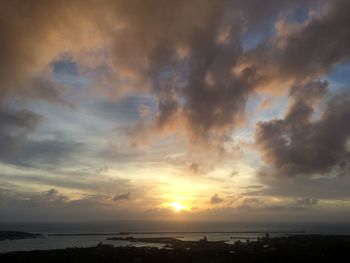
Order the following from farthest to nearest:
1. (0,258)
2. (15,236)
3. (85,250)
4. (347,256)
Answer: (15,236) < (85,250) < (0,258) < (347,256)

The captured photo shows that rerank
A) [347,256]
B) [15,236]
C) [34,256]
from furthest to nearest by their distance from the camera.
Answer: [15,236] → [34,256] → [347,256]

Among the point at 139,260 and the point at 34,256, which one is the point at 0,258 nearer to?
the point at 34,256

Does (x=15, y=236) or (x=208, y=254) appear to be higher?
(x=15, y=236)

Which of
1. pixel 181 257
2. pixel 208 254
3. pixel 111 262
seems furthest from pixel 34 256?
pixel 208 254

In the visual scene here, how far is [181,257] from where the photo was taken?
70750 mm

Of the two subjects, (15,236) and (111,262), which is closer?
(111,262)

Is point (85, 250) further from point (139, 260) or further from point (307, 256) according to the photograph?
point (307, 256)

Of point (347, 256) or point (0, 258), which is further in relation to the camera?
point (0, 258)

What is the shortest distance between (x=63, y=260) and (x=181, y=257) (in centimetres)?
2079

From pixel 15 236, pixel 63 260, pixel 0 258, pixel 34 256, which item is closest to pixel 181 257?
pixel 63 260

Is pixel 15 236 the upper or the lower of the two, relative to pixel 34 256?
upper

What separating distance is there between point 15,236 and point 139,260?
102 m

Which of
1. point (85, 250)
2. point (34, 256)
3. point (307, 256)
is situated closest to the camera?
point (307, 256)

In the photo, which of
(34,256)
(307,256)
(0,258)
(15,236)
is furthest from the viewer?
(15,236)
